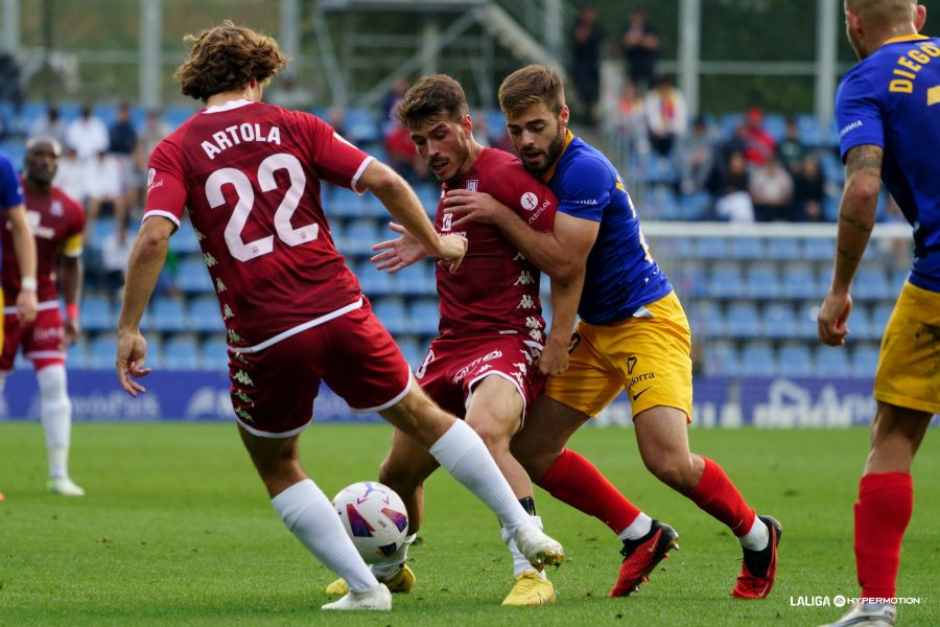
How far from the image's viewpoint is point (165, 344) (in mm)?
22844

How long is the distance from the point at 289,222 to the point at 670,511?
5.62 meters

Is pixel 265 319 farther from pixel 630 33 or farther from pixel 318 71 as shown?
pixel 318 71

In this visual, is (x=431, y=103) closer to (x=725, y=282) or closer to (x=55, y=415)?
(x=55, y=415)

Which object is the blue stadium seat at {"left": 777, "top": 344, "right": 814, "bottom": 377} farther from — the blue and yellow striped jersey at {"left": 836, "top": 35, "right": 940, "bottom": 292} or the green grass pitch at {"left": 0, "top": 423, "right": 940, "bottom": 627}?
the blue and yellow striped jersey at {"left": 836, "top": 35, "right": 940, "bottom": 292}

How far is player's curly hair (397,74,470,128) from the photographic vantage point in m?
7.14

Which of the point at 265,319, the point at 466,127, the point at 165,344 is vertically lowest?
the point at 165,344

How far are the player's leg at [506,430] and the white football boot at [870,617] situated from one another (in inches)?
56.3

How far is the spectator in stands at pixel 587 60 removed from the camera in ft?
84.5

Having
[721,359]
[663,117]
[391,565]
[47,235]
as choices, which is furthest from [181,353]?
[391,565]

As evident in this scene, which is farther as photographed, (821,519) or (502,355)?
(821,519)

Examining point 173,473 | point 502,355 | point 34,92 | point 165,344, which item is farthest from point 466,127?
point 34,92

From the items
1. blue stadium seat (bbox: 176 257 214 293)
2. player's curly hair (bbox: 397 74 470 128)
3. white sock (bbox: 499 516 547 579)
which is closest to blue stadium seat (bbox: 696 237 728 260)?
blue stadium seat (bbox: 176 257 214 293)

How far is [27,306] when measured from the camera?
36.1 feet

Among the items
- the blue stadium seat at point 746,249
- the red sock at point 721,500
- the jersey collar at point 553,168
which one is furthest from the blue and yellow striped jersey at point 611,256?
the blue stadium seat at point 746,249
